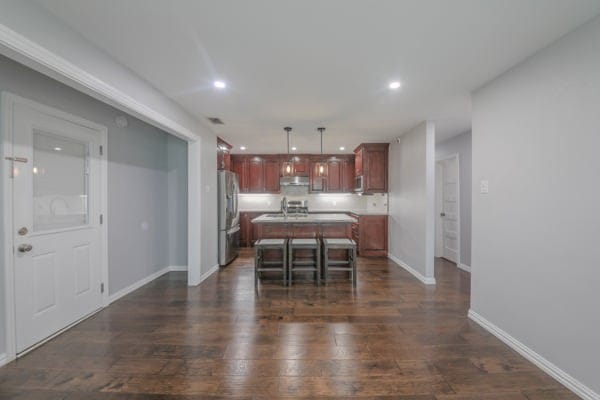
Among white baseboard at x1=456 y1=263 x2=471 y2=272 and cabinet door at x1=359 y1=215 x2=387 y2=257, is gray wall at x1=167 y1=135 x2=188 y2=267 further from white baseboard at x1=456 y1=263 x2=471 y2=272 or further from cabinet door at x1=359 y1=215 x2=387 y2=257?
white baseboard at x1=456 y1=263 x2=471 y2=272

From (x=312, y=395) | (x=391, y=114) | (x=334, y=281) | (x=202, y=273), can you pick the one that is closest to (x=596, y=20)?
(x=391, y=114)

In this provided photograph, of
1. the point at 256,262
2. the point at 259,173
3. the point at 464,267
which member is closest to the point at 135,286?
the point at 256,262

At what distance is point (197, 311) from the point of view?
278 centimetres

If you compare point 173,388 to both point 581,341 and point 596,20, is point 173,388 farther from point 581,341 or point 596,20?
point 596,20

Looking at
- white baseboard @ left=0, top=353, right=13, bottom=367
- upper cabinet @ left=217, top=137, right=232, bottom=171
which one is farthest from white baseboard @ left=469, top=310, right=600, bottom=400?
upper cabinet @ left=217, top=137, right=232, bottom=171

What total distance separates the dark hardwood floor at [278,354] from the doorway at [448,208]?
1952mm

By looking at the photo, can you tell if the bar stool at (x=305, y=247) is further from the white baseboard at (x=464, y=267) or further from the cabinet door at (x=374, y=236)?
the white baseboard at (x=464, y=267)

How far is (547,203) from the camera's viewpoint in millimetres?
1829

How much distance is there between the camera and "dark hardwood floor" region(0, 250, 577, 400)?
5.40 ft

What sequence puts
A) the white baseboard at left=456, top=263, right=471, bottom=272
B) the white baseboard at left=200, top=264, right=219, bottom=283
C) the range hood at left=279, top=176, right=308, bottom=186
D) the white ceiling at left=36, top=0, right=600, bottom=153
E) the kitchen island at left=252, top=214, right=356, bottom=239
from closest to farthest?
the white ceiling at left=36, top=0, right=600, bottom=153 < the white baseboard at left=200, top=264, right=219, bottom=283 < the kitchen island at left=252, top=214, right=356, bottom=239 < the white baseboard at left=456, top=263, right=471, bottom=272 < the range hood at left=279, top=176, right=308, bottom=186

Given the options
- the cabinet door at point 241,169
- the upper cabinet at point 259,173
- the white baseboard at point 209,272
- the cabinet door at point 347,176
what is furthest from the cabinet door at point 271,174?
the white baseboard at point 209,272

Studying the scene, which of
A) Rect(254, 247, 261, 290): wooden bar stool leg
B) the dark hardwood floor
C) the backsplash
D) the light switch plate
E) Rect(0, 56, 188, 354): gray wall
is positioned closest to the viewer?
the dark hardwood floor

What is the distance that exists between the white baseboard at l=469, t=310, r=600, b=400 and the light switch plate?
52.1 inches

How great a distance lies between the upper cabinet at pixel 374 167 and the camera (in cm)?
528
